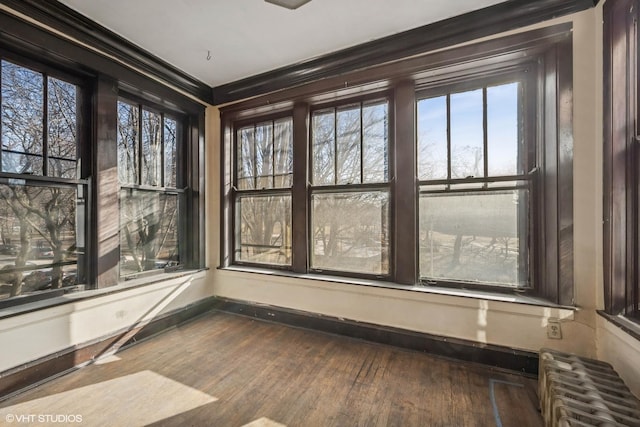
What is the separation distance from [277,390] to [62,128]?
8.84 ft

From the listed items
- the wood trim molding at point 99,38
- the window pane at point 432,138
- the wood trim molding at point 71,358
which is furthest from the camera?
the window pane at point 432,138

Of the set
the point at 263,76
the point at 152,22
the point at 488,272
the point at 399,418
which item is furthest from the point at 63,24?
the point at 488,272

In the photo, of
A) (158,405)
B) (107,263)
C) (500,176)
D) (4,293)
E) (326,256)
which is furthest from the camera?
(326,256)

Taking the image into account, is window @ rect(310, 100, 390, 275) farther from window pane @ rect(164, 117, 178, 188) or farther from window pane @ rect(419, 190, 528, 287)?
window pane @ rect(164, 117, 178, 188)

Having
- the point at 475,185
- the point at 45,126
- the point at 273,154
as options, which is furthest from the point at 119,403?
the point at 475,185

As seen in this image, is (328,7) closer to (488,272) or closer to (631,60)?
(631,60)

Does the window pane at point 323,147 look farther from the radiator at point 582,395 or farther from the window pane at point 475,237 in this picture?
the radiator at point 582,395

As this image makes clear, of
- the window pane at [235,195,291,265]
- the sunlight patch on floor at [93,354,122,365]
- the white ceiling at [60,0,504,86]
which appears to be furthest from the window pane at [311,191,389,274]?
the sunlight patch on floor at [93,354,122,365]

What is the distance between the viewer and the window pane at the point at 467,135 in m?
2.27

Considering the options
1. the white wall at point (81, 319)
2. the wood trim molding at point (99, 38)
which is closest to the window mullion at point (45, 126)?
the wood trim molding at point (99, 38)

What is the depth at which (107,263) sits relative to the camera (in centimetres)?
238

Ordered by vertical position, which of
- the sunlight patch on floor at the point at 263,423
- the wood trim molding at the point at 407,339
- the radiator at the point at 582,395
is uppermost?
the radiator at the point at 582,395

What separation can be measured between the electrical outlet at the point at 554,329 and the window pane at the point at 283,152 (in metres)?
2.55

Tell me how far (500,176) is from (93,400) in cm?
334
